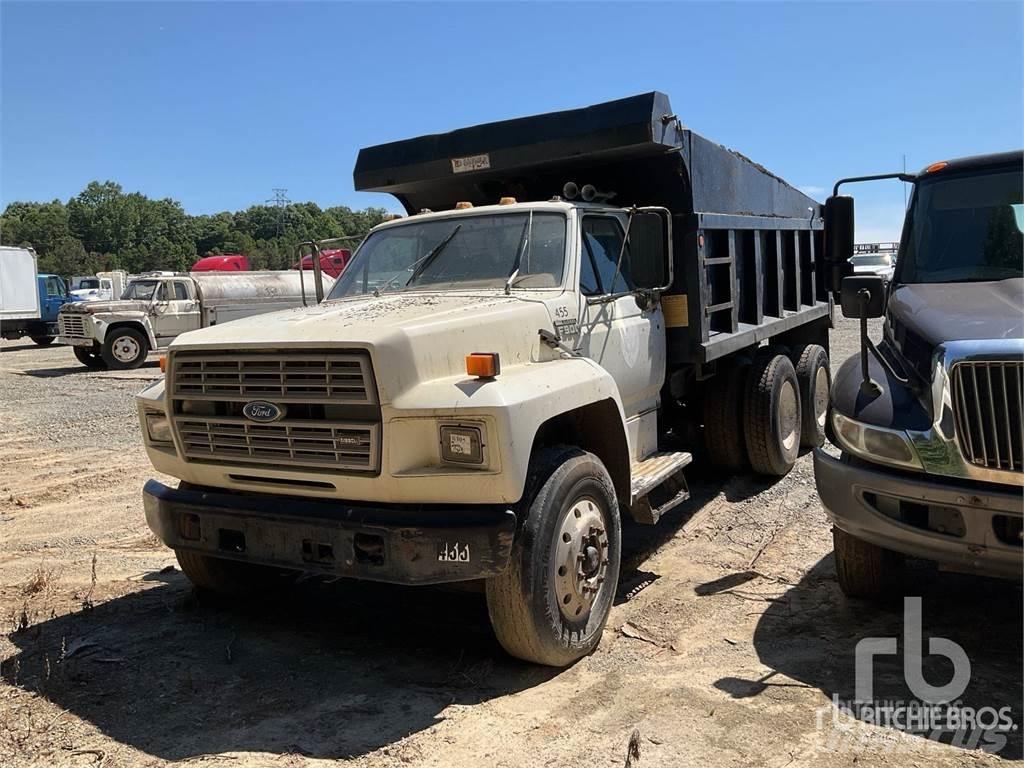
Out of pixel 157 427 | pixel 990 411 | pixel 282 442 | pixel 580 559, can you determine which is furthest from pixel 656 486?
pixel 157 427

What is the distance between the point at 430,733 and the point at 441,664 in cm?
66

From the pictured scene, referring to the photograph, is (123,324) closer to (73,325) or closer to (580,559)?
(73,325)

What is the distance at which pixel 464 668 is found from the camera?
3998 millimetres

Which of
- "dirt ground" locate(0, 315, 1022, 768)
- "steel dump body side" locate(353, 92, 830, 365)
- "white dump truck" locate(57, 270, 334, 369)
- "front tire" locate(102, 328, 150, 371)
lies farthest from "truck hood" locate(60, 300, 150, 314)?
"steel dump body side" locate(353, 92, 830, 365)

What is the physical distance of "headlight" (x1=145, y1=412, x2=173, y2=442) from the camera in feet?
14.1

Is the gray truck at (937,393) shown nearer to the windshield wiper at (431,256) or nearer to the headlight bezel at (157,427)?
the windshield wiper at (431,256)

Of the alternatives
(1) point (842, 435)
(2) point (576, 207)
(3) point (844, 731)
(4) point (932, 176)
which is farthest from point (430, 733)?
(4) point (932, 176)

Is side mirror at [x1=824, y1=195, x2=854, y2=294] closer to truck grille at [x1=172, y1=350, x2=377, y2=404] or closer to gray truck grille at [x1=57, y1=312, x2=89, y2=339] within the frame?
truck grille at [x1=172, y1=350, x2=377, y2=404]

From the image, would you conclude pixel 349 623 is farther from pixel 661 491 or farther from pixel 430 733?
pixel 661 491

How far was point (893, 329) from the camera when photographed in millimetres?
4621

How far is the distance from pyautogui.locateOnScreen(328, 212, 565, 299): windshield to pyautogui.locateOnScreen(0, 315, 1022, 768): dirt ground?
6.22ft

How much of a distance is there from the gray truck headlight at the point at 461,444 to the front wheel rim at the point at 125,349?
17.3 m

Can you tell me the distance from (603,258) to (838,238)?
54.4 inches

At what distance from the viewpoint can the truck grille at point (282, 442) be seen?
3.63 meters
